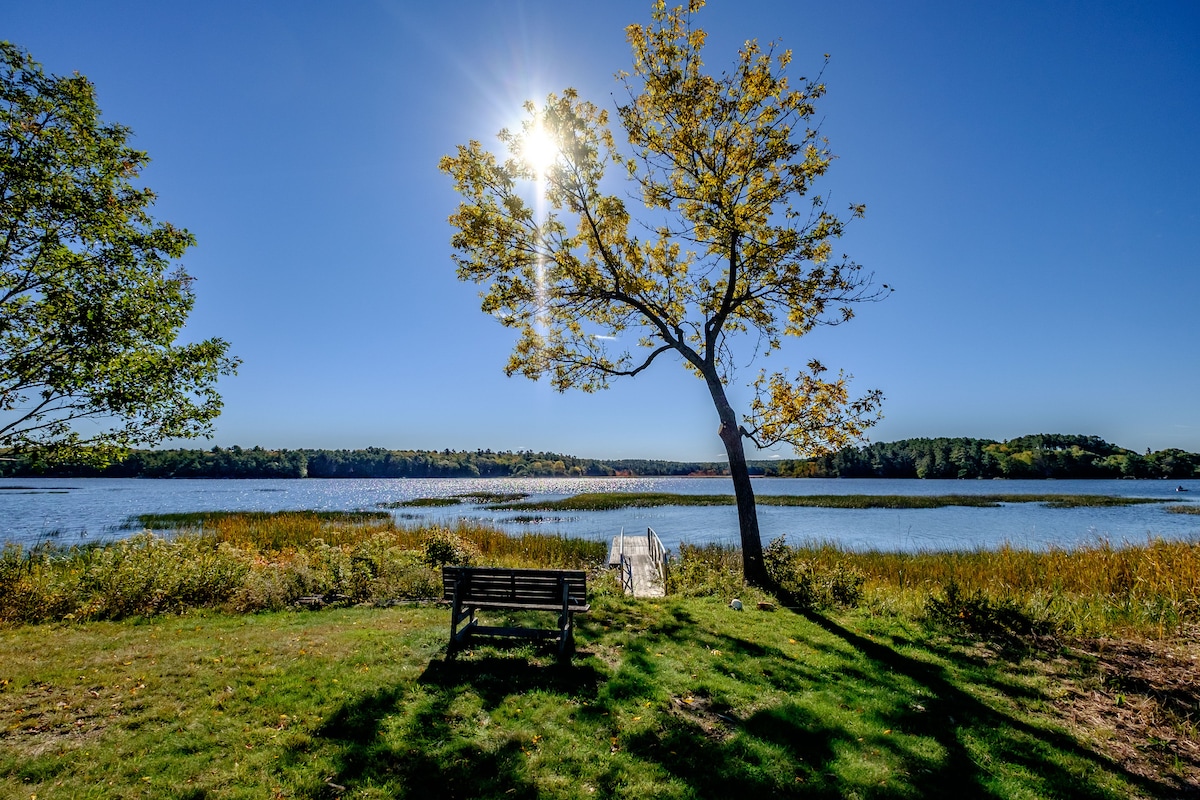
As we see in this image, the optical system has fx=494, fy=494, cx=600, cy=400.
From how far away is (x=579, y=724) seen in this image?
5.01 m

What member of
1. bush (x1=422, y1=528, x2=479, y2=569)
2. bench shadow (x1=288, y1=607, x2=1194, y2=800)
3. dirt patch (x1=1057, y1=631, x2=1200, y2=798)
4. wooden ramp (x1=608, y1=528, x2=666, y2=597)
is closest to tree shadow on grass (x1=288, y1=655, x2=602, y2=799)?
bench shadow (x1=288, y1=607, x2=1194, y2=800)

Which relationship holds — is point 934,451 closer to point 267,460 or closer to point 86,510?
point 86,510

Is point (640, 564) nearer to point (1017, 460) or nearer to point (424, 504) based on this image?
point (424, 504)

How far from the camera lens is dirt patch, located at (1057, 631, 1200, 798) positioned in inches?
181

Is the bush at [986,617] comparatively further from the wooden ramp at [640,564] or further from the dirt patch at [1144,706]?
the wooden ramp at [640,564]

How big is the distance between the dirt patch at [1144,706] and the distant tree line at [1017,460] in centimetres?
8544

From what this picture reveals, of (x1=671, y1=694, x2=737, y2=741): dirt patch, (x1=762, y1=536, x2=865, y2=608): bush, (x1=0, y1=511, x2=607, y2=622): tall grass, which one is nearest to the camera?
(x1=671, y1=694, x2=737, y2=741): dirt patch

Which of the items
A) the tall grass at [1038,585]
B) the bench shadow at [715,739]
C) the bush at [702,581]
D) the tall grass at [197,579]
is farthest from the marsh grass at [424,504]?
the bench shadow at [715,739]

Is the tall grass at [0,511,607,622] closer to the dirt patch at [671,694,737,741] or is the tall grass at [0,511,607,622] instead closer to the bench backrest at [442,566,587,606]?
the bench backrest at [442,566,587,606]

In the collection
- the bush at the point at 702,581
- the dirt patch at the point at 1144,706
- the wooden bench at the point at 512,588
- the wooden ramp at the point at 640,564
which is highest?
the wooden bench at the point at 512,588

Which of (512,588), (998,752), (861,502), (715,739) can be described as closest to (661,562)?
(512,588)

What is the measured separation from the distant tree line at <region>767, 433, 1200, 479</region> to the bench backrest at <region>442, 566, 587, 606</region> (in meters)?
88.1

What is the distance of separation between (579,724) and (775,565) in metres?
8.46

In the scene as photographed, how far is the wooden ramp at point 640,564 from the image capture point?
44.6ft
